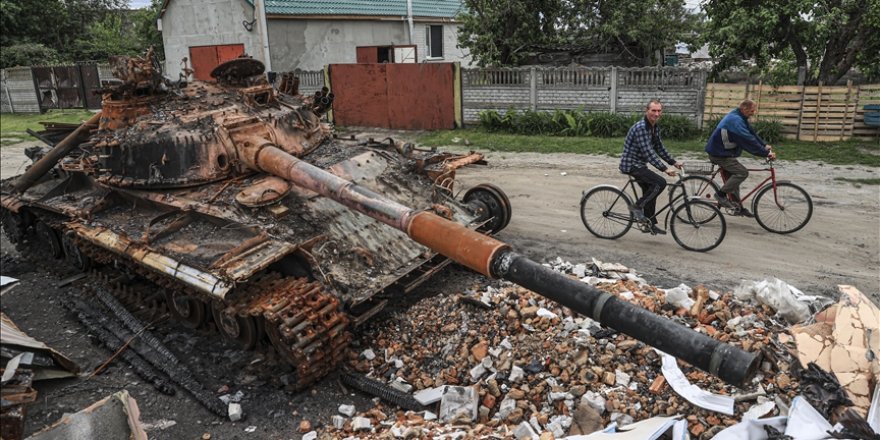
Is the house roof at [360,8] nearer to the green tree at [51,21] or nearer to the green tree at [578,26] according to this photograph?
the green tree at [578,26]

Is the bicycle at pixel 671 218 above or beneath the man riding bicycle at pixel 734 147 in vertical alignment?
beneath

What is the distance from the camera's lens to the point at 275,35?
2142 cm

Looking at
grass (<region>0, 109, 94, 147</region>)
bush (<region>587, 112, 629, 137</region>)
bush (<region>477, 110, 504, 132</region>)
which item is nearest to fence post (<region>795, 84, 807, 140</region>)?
bush (<region>587, 112, 629, 137</region>)

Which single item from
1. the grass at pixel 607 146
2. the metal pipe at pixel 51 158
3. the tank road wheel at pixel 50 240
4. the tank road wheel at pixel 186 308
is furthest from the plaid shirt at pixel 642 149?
the tank road wheel at pixel 50 240

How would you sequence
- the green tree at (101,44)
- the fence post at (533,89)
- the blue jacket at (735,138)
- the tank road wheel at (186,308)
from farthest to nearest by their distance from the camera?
the green tree at (101,44) → the fence post at (533,89) → the blue jacket at (735,138) → the tank road wheel at (186,308)

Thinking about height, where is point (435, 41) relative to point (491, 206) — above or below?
above

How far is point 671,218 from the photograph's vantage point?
29.2 ft

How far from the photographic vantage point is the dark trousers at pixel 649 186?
28.6 ft

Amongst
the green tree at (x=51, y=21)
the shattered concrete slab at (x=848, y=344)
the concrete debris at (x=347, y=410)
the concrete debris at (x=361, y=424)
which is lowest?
the concrete debris at (x=347, y=410)

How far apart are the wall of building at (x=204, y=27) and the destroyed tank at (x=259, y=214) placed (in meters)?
12.7

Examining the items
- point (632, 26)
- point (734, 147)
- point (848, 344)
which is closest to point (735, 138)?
point (734, 147)

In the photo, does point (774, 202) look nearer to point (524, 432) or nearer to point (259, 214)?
point (524, 432)

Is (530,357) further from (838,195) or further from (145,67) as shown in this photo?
(838,195)

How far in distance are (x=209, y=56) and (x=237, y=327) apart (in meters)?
18.8
